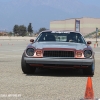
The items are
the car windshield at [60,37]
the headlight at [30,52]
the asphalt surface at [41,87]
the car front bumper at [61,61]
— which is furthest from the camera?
the car windshield at [60,37]

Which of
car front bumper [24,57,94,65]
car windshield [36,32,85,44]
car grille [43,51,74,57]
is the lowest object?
car front bumper [24,57,94,65]

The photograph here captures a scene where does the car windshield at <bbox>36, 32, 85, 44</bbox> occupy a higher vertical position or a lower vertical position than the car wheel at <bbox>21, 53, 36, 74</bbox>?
higher

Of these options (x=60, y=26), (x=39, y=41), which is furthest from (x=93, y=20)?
(x=39, y=41)

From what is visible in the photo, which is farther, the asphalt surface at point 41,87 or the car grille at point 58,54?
the car grille at point 58,54

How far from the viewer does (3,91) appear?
7941 mm

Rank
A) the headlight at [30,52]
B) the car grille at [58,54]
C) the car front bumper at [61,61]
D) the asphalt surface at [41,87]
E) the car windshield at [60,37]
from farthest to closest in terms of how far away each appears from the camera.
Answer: the car windshield at [60,37]
the headlight at [30,52]
the car grille at [58,54]
the car front bumper at [61,61]
the asphalt surface at [41,87]

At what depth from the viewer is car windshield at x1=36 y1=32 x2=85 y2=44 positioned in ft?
39.7

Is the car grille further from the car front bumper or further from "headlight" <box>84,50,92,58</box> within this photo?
"headlight" <box>84,50,92,58</box>

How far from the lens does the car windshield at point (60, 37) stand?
12102 mm

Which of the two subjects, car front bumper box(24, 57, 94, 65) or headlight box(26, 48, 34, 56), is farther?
headlight box(26, 48, 34, 56)

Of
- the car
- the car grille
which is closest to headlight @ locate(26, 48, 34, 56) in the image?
the car

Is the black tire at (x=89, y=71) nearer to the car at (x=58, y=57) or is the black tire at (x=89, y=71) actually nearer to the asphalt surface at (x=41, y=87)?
the car at (x=58, y=57)

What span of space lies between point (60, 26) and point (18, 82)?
419 ft

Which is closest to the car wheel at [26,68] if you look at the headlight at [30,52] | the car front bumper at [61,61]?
the headlight at [30,52]
